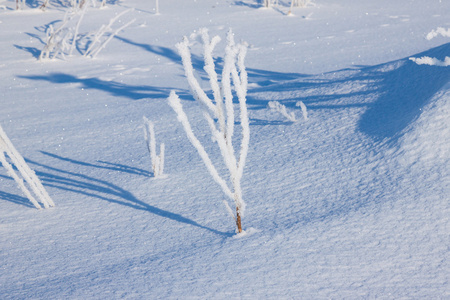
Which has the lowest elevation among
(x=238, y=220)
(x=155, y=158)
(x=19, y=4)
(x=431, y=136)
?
(x=19, y=4)

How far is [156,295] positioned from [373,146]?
50.2 inches

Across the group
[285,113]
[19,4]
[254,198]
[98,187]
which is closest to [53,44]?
[98,187]

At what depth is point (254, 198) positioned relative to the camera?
199cm

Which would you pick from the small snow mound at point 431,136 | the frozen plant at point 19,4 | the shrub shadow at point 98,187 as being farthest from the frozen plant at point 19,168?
the frozen plant at point 19,4

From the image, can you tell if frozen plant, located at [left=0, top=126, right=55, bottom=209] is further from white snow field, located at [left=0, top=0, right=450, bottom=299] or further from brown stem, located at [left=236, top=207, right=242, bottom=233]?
brown stem, located at [left=236, top=207, right=242, bottom=233]

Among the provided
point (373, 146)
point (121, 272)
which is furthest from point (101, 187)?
point (373, 146)

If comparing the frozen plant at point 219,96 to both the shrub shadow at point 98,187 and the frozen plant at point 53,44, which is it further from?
the frozen plant at point 53,44

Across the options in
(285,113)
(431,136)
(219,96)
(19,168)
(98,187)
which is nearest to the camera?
(219,96)

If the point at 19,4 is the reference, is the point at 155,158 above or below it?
above

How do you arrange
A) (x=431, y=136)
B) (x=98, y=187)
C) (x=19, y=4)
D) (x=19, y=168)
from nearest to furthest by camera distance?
(x=431, y=136) < (x=19, y=168) < (x=98, y=187) < (x=19, y=4)

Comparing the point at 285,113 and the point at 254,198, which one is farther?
the point at 285,113

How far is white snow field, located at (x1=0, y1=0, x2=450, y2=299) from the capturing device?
1.37 metres

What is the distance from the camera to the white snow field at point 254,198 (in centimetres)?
137

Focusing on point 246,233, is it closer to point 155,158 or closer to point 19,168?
point 155,158
